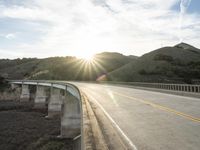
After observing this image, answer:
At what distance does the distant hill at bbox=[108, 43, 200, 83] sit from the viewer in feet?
282

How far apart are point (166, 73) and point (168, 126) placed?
82233 mm

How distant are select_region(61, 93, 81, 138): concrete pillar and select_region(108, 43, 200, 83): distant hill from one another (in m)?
53.8

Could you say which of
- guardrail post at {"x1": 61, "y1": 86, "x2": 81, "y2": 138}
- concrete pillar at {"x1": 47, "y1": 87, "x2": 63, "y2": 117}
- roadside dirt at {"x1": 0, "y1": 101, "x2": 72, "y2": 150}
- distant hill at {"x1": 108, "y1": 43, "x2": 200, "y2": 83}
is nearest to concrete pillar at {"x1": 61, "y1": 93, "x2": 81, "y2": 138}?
guardrail post at {"x1": 61, "y1": 86, "x2": 81, "y2": 138}

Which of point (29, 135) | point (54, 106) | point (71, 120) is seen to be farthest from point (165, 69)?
point (29, 135)

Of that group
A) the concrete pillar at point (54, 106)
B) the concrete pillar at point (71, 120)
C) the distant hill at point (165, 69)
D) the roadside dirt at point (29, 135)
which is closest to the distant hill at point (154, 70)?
the distant hill at point (165, 69)

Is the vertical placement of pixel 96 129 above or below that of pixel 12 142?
above

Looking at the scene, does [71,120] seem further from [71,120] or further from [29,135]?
[29,135]

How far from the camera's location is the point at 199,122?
10.4 metres

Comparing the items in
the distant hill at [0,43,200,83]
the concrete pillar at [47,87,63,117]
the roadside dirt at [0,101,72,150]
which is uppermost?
the distant hill at [0,43,200,83]

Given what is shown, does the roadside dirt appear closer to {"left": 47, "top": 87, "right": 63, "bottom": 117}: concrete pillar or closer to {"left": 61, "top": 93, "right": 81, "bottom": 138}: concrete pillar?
{"left": 61, "top": 93, "right": 81, "bottom": 138}: concrete pillar

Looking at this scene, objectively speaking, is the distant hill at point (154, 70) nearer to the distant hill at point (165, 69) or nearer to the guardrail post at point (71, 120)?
the distant hill at point (165, 69)

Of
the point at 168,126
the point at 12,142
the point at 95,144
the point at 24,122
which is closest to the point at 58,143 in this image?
the point at 12,142

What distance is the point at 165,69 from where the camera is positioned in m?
93.6

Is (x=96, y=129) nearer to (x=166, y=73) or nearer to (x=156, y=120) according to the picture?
(x=156, y=120)
